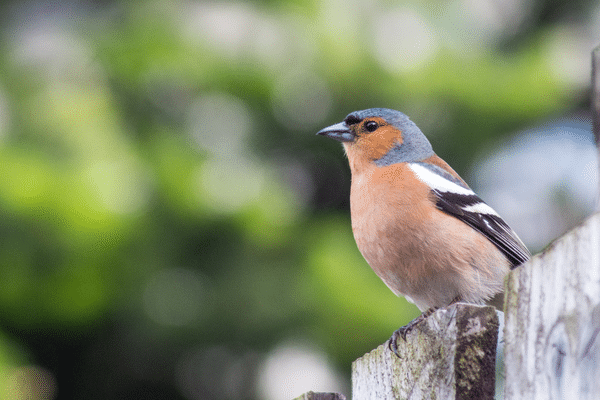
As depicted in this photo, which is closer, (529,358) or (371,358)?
Result: (529,358)

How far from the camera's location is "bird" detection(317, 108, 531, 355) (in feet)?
9.21

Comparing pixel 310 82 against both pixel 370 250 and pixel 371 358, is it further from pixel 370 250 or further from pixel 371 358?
pixel 371 358

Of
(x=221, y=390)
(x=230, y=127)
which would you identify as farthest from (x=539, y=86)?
(x=221, y=390)

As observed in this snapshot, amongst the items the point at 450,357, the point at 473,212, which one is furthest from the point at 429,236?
the point at 450,357

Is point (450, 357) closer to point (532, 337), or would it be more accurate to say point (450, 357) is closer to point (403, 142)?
point (532, 337)

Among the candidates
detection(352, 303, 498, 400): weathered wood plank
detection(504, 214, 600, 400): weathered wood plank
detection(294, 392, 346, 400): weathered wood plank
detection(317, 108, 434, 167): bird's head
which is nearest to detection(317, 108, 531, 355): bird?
detection(317, 108, 434, 167): bird's head

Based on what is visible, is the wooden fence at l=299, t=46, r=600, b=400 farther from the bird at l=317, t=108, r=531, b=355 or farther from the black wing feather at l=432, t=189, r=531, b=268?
the black wing feather at l=432, t=189, r=531, b=268

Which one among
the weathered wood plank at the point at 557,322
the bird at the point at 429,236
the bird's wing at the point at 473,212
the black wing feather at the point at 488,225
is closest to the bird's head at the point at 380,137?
the bird at the point at 429,236

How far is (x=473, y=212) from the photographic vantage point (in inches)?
124

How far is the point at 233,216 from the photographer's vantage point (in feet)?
16.5

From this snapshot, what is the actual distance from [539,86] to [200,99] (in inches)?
125

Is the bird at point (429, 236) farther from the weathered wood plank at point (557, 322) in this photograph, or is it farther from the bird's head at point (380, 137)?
the weathered wood plank at point (557, 322)

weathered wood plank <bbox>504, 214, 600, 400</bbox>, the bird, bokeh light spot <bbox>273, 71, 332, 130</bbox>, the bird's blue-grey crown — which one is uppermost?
bokeh light spot <bbox>273, 71, 332, 130</bbox>

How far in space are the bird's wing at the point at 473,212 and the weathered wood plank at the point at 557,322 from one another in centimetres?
184
